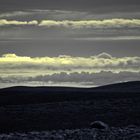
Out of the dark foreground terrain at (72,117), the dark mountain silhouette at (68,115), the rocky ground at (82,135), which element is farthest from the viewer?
the dark mountain silhouette at (68,115)

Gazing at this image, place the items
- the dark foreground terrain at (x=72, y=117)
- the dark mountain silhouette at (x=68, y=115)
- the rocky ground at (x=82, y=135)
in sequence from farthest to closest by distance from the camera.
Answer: the dark mountain silhouette at (x=68, y=115) → the dark foreground terrain at (x=72, y=117) → the rocky ground at (x=82, y=135)

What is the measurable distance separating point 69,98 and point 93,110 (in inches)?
522

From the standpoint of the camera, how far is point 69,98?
60.9 m

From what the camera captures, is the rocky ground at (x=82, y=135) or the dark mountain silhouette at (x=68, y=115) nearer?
the rocky ground at (x=82, y=135)

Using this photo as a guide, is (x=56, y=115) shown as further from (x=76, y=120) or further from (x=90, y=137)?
(x=90, y=137)

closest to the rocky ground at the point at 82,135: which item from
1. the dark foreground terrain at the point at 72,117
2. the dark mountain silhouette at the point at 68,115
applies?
the dark foreground terrain at the point at 72,117

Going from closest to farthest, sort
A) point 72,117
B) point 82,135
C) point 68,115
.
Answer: point 82,135 < point 72,117 < point 68,115

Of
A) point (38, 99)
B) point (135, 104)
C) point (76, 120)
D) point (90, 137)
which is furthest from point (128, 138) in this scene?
point (38, 99)

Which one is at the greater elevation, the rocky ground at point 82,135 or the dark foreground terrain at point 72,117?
the dark foreground terrain at point 72,117

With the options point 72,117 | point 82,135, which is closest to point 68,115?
point 72,117

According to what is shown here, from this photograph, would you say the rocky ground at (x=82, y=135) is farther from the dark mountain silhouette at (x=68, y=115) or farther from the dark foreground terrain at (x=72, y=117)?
the dark mountain silhouette at (x=68, y=115)

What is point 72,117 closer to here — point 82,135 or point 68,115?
point 68,115

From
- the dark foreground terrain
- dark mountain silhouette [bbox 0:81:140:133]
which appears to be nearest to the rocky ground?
the dark foreground terrain

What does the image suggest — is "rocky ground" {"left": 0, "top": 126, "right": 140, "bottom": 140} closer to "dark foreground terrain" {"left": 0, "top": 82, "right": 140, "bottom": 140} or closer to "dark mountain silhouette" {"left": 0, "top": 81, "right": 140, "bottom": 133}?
"dark foreground terrain" {"left": 0, "top": 82, "right": 140, "bottom": 140}
